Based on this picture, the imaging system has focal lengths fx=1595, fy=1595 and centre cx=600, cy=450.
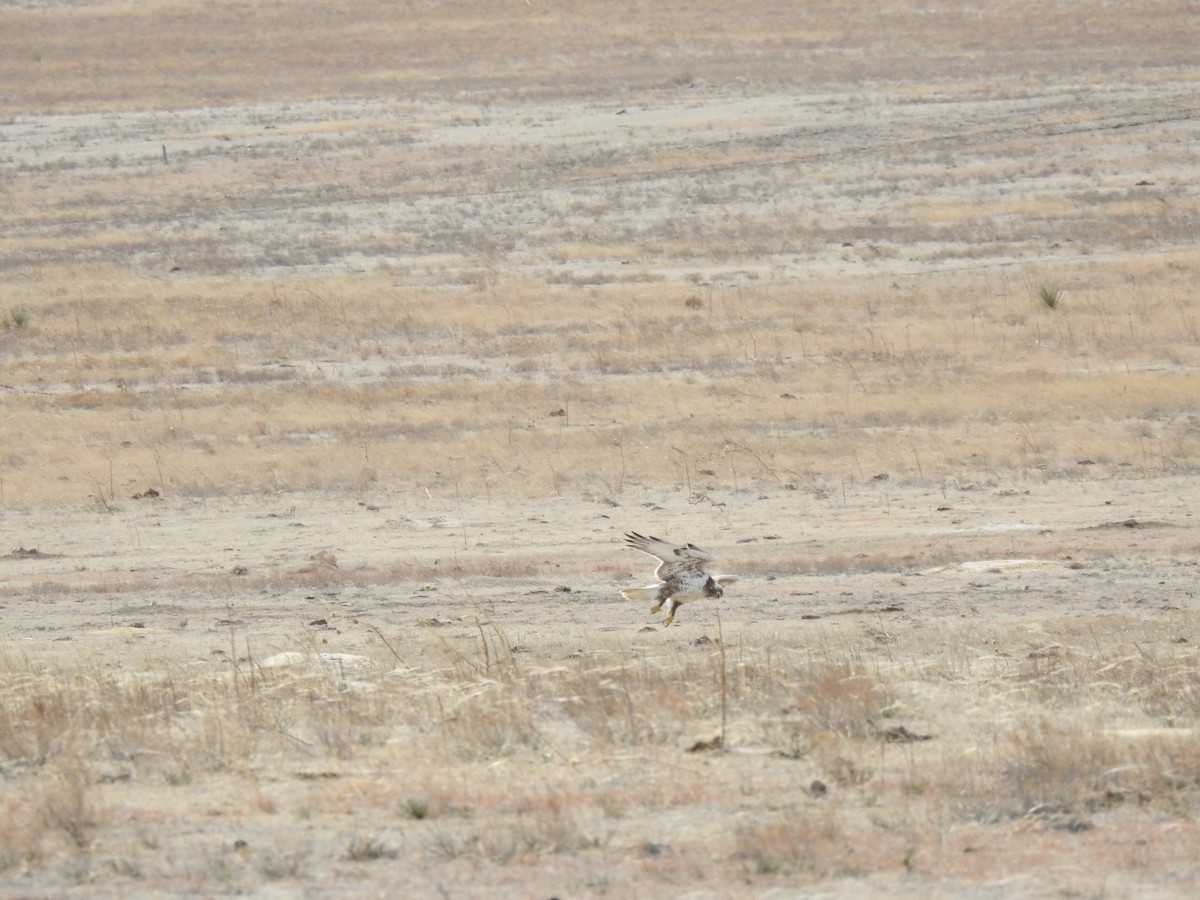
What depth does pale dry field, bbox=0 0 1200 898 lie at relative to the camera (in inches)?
237

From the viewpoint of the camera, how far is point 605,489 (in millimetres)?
16359

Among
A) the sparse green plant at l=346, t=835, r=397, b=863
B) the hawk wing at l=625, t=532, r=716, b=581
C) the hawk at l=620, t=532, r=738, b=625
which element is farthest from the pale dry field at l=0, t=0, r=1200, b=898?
the hawk wing at l=625, t=532, r=716, b=581

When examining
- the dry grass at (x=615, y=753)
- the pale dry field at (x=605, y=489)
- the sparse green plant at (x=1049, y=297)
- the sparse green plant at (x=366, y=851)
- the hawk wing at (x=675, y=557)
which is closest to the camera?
the sparse green plant at (x=366, y=851)

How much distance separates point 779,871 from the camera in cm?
539

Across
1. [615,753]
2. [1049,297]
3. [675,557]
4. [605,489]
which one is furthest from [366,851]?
[1049,297]

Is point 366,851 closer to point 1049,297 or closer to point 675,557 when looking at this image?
point 675,557

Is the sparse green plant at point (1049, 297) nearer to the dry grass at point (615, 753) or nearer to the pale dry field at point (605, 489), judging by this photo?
the pale dry field at point (605, 489)

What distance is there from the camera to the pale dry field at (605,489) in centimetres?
601

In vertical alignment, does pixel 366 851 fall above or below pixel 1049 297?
below

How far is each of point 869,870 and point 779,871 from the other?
0.31 meters

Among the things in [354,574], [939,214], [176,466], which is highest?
[939,214]

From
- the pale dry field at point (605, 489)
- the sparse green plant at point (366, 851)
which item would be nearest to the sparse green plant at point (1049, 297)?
the pale dry field at point (605, 489)

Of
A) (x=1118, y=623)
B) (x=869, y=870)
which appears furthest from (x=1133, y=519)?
(x=869, y=870)

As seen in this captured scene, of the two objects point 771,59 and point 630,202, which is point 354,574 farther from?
point 771,59
